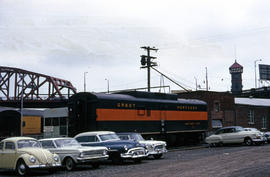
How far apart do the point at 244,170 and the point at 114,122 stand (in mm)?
12344

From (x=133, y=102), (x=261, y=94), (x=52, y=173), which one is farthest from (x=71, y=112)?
(x=261, y=94)

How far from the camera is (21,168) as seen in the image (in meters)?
15.0

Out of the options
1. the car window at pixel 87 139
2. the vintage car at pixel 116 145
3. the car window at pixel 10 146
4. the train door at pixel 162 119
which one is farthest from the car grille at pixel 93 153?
the train door at pixel 162 119

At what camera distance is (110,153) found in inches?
736

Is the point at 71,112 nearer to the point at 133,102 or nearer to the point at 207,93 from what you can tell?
the point at 133,102

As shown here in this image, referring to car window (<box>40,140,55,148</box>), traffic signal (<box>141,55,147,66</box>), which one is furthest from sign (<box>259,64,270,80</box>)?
car window (<box>40,140,55,148</box>)

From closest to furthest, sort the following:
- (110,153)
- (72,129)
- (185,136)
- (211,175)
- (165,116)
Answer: (211,175) < (110,153) < (72,129) < (165,116) < (185,136)

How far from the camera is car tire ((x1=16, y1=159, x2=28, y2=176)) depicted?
14.8 metres

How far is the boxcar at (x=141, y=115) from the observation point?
960 inches

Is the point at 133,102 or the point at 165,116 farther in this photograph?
the point at 165,116

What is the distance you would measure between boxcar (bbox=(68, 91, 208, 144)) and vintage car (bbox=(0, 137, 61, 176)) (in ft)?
27.2

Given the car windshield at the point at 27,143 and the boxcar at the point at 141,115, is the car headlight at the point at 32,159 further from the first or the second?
the boxcar at the point at 141,115

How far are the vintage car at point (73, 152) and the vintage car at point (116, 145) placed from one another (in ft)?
4.09

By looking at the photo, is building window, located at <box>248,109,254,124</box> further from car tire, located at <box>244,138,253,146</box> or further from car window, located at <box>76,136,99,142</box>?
car window, located at <box>76,136,99,142</box>
